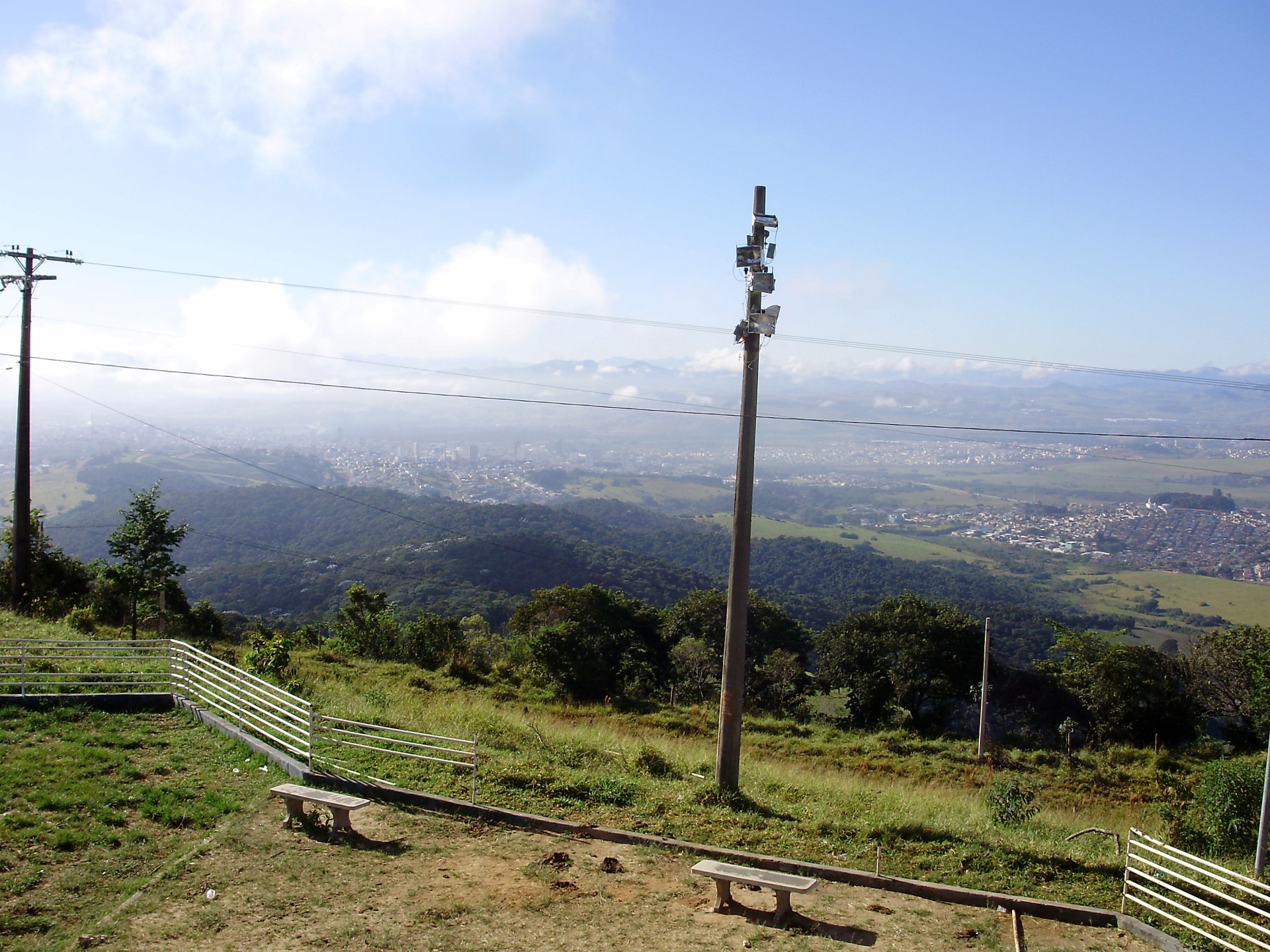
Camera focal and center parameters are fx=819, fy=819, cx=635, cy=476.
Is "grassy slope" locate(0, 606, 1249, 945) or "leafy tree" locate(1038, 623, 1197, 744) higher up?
"grassy slope" locate(0, 606, 1249, 945)

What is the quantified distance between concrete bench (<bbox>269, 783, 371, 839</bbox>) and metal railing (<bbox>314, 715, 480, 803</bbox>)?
3.73 feet

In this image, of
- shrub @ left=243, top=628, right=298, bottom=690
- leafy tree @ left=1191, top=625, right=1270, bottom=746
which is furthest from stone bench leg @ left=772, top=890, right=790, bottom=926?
leafy tree @ left=1191, top=625, right=1270, bottom=746

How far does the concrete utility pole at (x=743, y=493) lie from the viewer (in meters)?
10.2

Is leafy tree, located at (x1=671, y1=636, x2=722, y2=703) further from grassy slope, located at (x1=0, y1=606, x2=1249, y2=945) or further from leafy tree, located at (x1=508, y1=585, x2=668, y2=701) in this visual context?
grassy slope, located at (x1=0, y1=606, x2=1249, y2=945)

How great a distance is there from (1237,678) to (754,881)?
82.3 feet

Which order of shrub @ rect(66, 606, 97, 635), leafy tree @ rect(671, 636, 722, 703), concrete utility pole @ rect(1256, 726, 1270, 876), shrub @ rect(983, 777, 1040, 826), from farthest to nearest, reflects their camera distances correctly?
leafy tree @ rect(671, 636, 722, 703)
shrub @ rect(66, 606, 97, 635)
shrub @ rect(983, 777, 1040, 826)
concrete utility pole @ rect(1256, 726, 1270, 876)

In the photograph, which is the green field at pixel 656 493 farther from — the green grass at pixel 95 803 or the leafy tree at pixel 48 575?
the green grass at pixel 95 803

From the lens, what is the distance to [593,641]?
28.9 metres

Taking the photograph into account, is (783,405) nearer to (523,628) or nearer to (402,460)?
(402,460)

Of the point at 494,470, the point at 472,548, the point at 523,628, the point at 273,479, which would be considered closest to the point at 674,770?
the point at 523,628

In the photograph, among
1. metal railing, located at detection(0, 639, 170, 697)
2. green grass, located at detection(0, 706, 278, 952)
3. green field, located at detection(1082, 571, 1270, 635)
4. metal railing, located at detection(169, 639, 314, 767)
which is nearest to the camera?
green grass, located at detection(0, 706, 278, 952)

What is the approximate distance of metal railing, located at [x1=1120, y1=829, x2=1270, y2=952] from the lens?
6246 mm

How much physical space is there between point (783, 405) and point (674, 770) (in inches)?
7246

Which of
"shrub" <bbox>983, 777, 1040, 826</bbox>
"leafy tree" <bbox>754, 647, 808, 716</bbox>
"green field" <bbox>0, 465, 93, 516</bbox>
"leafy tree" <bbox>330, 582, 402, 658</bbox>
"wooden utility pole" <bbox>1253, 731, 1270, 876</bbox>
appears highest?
"wooden utility pole" <bbox>1253, 731, 1270, 876</bbox>
